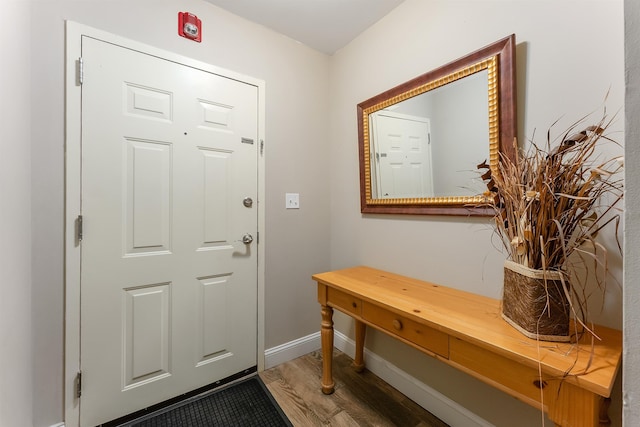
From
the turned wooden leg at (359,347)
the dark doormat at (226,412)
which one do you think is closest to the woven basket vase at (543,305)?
the turned wooden leg at (359,347)

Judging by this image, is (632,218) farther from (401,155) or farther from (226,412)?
(226,412)

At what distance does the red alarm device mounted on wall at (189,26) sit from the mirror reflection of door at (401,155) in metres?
1.19

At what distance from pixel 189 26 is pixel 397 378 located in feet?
8.11

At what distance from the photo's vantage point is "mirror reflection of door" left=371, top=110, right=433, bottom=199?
4.89ft

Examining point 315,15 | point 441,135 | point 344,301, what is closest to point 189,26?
point 315,15

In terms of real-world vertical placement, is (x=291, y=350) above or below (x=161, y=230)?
below

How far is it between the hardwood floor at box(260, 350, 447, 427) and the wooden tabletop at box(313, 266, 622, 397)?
0.68m

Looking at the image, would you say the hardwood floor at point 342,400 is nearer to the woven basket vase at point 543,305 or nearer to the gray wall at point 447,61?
the gray wall at point 447,61

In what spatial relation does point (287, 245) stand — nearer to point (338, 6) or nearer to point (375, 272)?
point (375, 272)

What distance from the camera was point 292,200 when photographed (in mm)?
1979

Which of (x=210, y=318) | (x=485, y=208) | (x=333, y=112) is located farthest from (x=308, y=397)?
(x=333, y=112)

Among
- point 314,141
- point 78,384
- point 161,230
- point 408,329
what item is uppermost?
point 314,141

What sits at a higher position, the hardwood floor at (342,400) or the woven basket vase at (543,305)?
the woven basket vase at (543,305)

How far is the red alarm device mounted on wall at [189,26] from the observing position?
1521 millimetres
